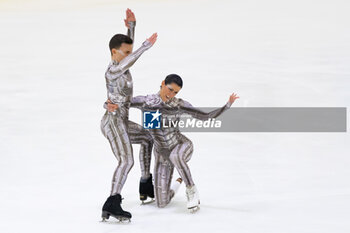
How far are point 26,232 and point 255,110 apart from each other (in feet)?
15.1

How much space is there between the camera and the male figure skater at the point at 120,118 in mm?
6828

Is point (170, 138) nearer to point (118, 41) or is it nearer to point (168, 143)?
point (168, 143)

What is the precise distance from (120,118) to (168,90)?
457 millimetres

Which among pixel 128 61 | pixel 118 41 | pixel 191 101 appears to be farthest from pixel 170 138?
pixel 191 101

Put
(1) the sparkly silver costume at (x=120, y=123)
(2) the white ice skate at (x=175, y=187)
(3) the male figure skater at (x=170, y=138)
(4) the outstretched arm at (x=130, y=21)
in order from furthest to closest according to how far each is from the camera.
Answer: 1. (2) the white ice skate at (x=175, y=187)
2. (4) the outstretched arm at (x=130, y=21)
3. (3) the male figure skater at (x=170, y=138)
4. (1) the sparkly silver costume at (x=120, y=123)

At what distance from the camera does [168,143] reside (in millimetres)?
7164

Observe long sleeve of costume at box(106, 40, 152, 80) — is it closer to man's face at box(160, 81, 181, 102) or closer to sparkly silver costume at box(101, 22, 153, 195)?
sparkly silver costume at box(101, 22, 153, 195)

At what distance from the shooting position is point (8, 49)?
14836 mm

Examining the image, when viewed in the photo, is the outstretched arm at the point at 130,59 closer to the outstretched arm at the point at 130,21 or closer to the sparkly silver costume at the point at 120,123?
the sparkly silver costume at the point at 120,123

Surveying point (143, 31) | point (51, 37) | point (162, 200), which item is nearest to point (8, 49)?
point (51, 37)

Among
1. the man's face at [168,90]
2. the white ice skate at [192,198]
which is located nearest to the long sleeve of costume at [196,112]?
the man's face at [168,90]

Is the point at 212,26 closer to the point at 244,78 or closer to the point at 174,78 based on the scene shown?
the point at 244,78

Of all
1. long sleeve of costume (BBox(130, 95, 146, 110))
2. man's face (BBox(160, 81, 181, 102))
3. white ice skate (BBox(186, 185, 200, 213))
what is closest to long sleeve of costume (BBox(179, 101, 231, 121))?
man's face (BBox(160, 81, 181, 102))

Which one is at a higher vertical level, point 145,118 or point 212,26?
point 212,26
